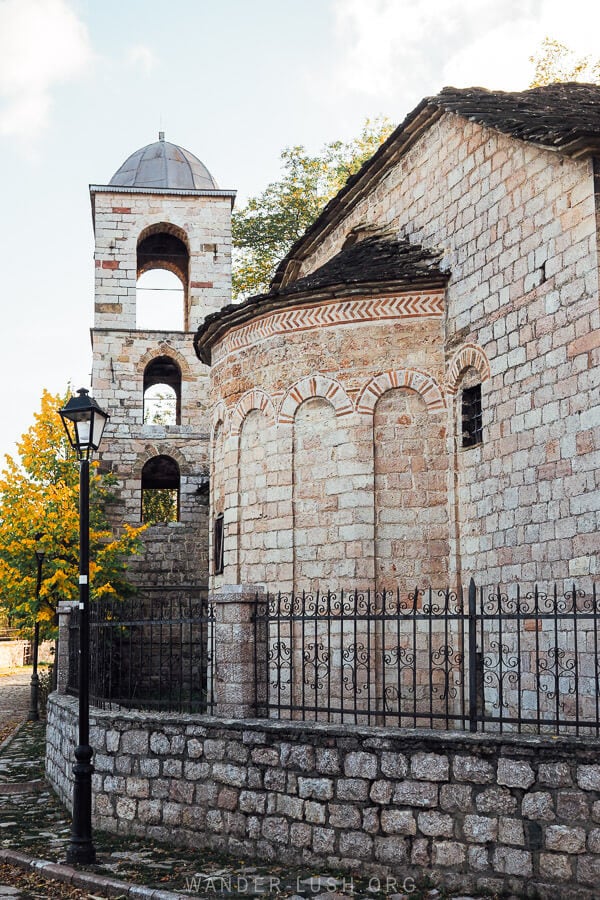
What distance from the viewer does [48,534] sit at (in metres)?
19.5

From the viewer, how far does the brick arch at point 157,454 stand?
22.8 metres

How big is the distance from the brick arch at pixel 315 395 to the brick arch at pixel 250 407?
267 mm

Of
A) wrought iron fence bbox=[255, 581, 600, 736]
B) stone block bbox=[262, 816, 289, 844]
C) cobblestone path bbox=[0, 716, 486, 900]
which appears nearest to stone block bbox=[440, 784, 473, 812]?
cobblestone path bbox=[0, 716, 486, 900]

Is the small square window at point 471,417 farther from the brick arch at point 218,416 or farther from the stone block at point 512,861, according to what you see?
the stone block at point 512,861

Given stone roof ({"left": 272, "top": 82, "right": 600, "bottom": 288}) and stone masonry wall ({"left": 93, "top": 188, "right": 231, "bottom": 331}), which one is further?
stone masonry wall ({"left": 93, "top": 188, "right": 231, "bottom": 331})

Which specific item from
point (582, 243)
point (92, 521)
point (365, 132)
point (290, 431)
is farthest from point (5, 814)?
point (365, 132)

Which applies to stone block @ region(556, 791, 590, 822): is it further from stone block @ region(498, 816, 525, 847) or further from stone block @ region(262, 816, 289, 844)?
stone block @ region(262, 816, 289, 844)

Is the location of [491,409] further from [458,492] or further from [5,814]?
[5,814]

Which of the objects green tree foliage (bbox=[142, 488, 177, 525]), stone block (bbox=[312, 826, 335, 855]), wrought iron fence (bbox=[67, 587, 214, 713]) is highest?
green tree foliage (bbox=[142, 488, 177, 525])

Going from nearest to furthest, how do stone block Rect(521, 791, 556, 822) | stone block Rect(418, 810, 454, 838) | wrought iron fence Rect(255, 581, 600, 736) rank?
stone block Rect(521, 791, 556, 822) < stone block Rect(418, 810, 454, 838) < wrought iron fence Rect(255, 581, 600, 736)

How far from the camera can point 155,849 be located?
8039 millimetres

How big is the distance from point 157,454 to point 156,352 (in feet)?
7.82

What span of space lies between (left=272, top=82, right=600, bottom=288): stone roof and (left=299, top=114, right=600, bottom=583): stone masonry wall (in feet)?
0.84

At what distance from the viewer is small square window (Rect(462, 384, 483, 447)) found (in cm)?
1184
